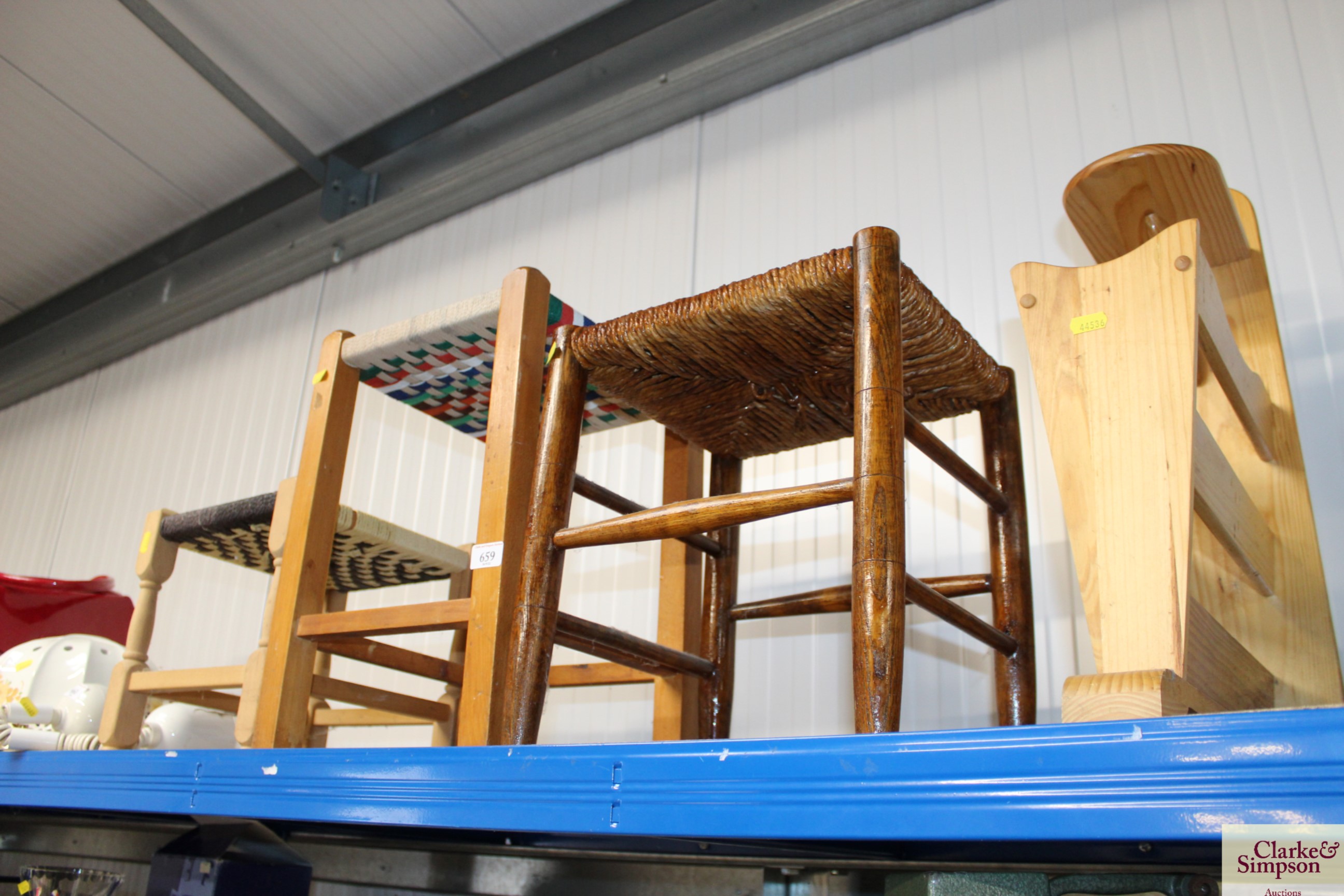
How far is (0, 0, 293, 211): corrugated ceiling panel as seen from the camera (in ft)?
8.58

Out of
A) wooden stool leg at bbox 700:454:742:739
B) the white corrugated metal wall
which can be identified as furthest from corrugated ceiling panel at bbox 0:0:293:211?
wooden stool leg at bbox 700:454:742:739

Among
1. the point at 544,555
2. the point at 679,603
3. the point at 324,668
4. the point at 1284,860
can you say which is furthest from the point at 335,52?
the point at 1284,860

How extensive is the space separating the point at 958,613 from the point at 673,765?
44 centimetres

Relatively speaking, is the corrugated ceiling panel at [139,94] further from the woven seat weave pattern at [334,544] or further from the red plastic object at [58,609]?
the woven seat weave pattern at [334,544]

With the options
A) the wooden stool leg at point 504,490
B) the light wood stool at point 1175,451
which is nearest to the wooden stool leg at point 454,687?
the wooden stool leg at point 504,490

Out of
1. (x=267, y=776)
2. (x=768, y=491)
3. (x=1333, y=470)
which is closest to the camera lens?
(x=768, y=491)

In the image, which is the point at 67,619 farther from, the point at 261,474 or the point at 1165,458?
the point at 1165,458

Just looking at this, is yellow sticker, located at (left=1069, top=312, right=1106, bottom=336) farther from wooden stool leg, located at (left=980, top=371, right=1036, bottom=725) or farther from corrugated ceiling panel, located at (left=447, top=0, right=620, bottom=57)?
corrugated ceiling panel, located at (left=447, top=0, right=620, bottom=57)

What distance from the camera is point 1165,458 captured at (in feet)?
2.34

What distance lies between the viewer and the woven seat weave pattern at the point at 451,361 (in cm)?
123

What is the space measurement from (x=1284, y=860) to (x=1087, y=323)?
0.43m

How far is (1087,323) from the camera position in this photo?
80 centimetres

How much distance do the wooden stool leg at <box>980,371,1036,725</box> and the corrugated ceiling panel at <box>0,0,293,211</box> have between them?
2.57 meters

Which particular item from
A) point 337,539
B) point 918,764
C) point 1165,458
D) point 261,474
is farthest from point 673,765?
point 261,474
